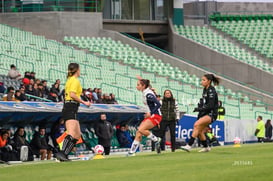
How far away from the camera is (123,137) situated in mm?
30125

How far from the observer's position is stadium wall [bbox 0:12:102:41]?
156ft

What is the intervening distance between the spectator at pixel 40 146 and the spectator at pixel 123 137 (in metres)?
5.35

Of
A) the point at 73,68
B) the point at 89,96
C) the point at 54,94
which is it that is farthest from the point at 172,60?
the point at 73,68

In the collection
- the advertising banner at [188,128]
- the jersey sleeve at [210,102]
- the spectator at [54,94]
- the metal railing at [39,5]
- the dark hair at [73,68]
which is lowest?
the advertising banner at [188,128]

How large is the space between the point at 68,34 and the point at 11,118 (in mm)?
23375

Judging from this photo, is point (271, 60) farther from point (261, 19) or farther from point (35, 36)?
point (35, 36)

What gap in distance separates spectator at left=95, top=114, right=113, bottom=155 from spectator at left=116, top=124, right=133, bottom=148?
2002 mm

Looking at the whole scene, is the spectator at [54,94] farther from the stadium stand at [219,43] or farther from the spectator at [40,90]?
the stadium stand at [219,43]

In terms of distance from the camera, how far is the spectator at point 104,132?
1077 inches

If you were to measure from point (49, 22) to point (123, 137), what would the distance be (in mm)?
18963

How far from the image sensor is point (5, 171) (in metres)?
15.0

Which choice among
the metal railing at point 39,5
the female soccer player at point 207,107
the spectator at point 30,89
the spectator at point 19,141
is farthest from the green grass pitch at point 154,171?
the metal railing at point 39,5

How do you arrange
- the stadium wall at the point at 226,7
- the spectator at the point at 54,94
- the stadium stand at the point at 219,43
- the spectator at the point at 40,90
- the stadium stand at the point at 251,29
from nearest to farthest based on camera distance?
the spectator at the point at 40,90
the spectator at the point at 54,94
the stadium stand at the point at 219,43
the stadium stand at the point at 251,29
the stadium wall at the point at 226,7

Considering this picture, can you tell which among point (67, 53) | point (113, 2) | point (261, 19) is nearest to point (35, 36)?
point (67, 53)
